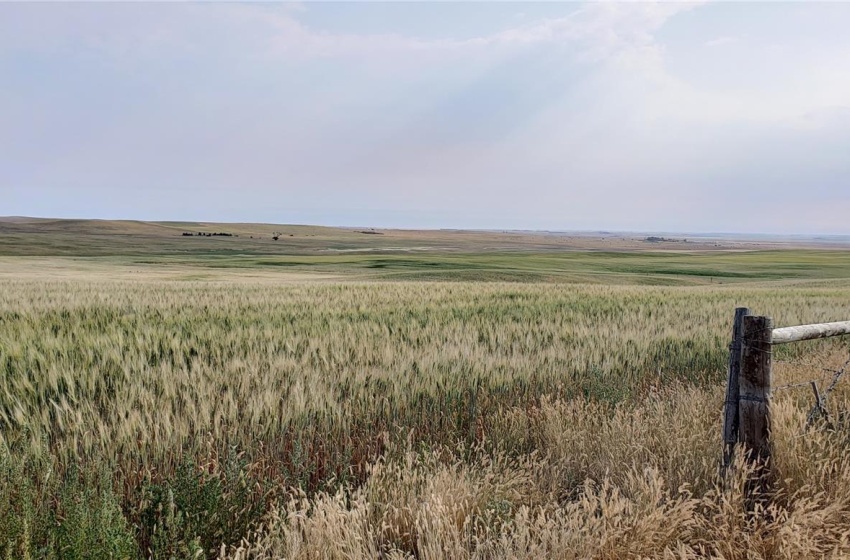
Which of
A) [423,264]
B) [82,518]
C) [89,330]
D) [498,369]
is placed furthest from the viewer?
[423,264]

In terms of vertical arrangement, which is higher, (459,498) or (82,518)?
(82,518)

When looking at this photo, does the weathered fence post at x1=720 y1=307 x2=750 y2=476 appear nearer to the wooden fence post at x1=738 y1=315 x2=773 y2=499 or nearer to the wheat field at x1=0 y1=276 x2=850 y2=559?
the wooden fence post at x1=738 y1=315 x2=773 y2=499

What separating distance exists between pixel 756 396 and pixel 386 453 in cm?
225

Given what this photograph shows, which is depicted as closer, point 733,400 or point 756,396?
point 756,396

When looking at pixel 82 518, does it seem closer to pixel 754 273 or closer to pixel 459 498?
pixel 459 498

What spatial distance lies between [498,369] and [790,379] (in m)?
2.90

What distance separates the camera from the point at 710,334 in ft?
27.5

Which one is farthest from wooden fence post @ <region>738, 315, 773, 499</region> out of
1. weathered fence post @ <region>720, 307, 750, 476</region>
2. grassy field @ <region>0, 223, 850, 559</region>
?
grassy field @ <region>0, 223, 850, 559</region>

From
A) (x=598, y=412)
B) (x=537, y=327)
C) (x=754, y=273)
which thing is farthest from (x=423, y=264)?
(x=598, y=412)

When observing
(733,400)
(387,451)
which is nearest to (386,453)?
(387,451)

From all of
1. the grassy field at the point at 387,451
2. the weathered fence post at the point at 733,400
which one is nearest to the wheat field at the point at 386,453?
the grassy field at the point at 387,451

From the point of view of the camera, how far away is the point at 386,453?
3420mm

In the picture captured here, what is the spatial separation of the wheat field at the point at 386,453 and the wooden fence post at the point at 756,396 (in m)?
0.23

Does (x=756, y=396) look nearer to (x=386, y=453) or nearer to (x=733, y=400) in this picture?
(x=733, y=400)
